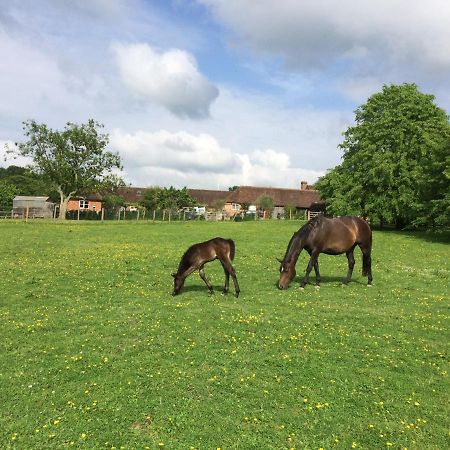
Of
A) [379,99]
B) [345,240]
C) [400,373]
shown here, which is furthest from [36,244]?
[379,99]

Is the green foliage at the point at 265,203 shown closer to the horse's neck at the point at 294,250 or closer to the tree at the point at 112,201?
the tree at the point at 112,201

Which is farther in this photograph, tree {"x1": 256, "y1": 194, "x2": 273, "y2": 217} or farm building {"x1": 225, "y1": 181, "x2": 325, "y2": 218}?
farm building {"x1": 225, "y1": 181, "x2": 325, "y2": 218}

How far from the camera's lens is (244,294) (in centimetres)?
1420

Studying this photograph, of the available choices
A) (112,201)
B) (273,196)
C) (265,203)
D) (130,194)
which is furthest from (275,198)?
(112,201)

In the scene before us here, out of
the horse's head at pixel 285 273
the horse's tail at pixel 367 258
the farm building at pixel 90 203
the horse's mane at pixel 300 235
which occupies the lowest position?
the horse's head at pixel 285 273

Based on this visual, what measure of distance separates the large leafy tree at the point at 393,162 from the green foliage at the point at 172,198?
36501 millimetres

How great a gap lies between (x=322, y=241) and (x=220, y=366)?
8256 millimetres

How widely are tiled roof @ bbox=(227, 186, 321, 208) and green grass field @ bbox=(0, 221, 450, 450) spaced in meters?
77.2

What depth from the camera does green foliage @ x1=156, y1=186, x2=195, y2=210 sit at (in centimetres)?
7825

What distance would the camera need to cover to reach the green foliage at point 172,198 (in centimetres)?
7825

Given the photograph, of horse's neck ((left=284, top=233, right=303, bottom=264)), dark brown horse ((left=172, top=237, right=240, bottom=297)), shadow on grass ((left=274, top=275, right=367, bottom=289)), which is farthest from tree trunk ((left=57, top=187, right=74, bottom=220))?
horse's neck ((left=284, top=233, right=303, bottom=264))

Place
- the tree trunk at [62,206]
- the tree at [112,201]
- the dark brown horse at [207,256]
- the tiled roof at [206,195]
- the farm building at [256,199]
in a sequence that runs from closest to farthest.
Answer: the dark brown horse at [207,256]
the tree trunk at [62,206]
the tree at [112,201]
the farm building at [256,199]
the tiled roof at [206,195]

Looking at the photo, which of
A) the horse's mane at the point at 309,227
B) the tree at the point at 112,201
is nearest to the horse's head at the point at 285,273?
the horse's mane at the point at 309,227

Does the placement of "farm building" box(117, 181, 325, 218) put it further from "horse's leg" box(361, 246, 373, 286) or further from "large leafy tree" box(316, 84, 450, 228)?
"horse's leg" box(361, 246, 373, 286)
